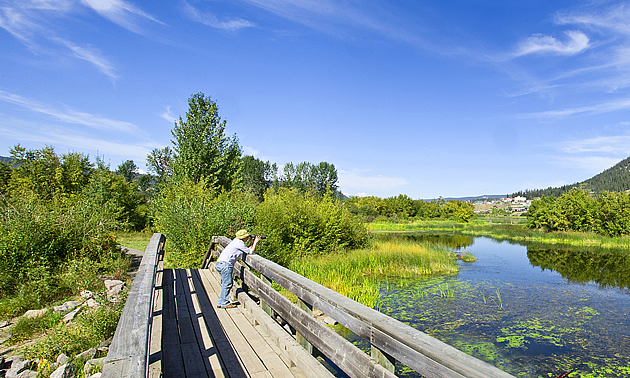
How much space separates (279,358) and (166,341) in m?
1.41

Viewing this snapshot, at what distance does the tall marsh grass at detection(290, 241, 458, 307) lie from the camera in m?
13.2

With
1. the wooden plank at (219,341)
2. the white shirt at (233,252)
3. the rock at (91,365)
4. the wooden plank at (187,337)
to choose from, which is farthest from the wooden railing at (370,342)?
the rock at (91,365)

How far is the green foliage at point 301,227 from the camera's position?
14.6 m

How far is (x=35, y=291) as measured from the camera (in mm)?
7598

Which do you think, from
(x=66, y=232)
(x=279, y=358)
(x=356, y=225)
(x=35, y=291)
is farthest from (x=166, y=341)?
(x=356, y=225)

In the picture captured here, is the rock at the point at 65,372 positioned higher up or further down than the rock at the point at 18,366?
higher up

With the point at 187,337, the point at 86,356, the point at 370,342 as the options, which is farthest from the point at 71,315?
the point at 370,342

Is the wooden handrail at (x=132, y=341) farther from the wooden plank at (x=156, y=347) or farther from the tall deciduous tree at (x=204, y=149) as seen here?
the tall deciduous tree at (x=204, y=149)

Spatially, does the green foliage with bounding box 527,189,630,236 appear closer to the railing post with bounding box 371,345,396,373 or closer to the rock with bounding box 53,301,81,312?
the railing post with bounding box 371,345,396,373

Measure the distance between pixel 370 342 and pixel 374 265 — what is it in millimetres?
14216

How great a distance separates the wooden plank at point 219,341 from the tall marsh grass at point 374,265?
675 centimetres

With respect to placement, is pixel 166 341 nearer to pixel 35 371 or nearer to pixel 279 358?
pixel 279 358

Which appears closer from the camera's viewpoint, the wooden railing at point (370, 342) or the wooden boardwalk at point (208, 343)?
the wooden railing at point (370, 342)

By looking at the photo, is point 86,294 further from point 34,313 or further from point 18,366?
point 18,366
